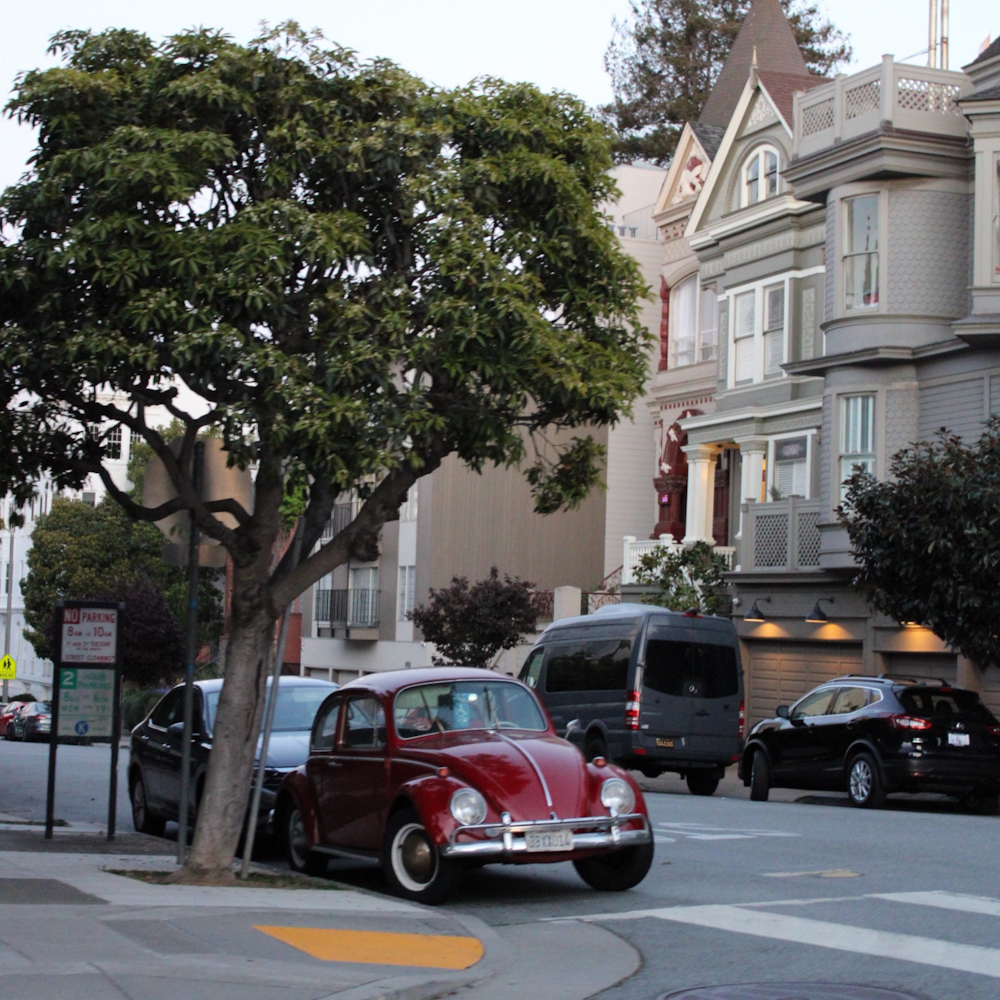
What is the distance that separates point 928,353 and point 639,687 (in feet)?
29.4

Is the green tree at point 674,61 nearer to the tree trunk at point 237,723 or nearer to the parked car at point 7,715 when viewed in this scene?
the parked car at point 7,715

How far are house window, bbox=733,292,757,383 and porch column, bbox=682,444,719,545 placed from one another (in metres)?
2.02

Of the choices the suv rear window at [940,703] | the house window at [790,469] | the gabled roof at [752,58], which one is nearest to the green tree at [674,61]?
the gabled roof at [752,58]

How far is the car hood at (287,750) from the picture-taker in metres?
14.1

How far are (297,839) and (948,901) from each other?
5041mm

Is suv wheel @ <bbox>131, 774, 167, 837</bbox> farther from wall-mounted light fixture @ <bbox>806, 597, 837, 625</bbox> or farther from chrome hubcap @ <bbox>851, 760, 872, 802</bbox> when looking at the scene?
wall-mounted light fixture @ <bbox>806, 597, 837, 625</bbox>

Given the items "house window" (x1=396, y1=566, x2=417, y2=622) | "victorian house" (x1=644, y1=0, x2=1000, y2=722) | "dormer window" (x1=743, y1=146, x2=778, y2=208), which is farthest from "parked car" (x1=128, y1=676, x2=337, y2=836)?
"house window" (x1=396, y1=566, x2=417, y2=622)

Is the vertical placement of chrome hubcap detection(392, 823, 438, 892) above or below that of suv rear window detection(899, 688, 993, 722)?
below

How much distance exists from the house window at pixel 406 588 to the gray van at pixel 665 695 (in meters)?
22.6

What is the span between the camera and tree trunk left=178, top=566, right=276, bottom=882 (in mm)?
11555

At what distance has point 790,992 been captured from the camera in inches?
301

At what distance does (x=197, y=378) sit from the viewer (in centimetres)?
1151

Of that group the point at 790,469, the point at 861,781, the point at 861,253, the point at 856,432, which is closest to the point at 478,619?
the point at 790,469

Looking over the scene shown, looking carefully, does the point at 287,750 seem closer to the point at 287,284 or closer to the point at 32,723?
the point at 287,284
